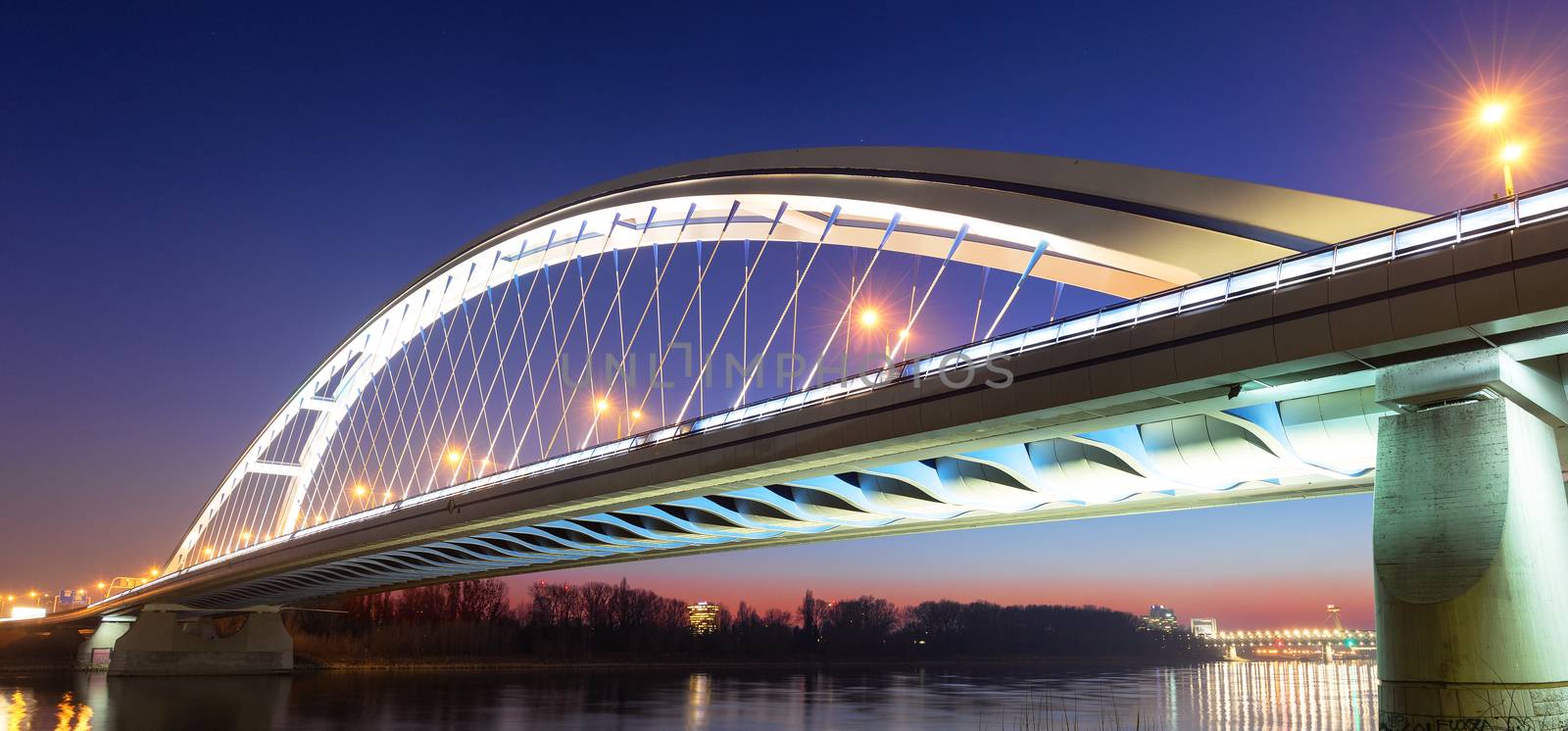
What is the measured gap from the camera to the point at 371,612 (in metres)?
96.0

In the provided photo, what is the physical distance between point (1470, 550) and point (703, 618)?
116 meters

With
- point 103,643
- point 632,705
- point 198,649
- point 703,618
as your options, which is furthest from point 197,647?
point 703,618

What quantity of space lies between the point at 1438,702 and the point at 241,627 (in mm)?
75221

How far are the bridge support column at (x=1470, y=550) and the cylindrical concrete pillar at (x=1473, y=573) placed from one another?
1 cm

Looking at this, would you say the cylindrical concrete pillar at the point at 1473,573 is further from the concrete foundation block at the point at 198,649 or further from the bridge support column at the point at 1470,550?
the concrete foundation block at the point at 198,649

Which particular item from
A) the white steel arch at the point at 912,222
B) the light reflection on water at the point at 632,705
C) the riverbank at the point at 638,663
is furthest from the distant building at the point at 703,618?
the white steel arch at the point at 912,222

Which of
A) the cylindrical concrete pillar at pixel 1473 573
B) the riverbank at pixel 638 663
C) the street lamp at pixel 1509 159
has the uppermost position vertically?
the street lamp at pixel 1509 159

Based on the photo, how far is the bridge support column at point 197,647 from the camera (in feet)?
213

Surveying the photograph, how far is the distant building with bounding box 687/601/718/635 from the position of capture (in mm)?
110875

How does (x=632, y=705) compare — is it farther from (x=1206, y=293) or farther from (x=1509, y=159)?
(x=1509, y=159)

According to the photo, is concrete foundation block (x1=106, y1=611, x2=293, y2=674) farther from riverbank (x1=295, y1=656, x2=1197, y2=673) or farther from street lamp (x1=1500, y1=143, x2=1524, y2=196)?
street lamp (x1=1500, y1=143, x2=1524, y2=196)

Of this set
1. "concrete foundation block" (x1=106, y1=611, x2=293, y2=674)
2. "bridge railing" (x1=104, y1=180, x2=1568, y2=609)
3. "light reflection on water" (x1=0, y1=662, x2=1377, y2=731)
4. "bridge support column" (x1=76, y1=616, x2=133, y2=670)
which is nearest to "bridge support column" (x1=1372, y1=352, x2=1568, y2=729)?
"bridge railing" (x1=104, y1=180, x2=1568, y2=609)

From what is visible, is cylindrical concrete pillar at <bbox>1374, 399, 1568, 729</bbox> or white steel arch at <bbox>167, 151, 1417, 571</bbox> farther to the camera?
white steel arch at <bbox>167, 151, 1417, 571</bbox>

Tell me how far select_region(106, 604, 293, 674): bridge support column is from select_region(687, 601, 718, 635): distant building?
45196 mm
